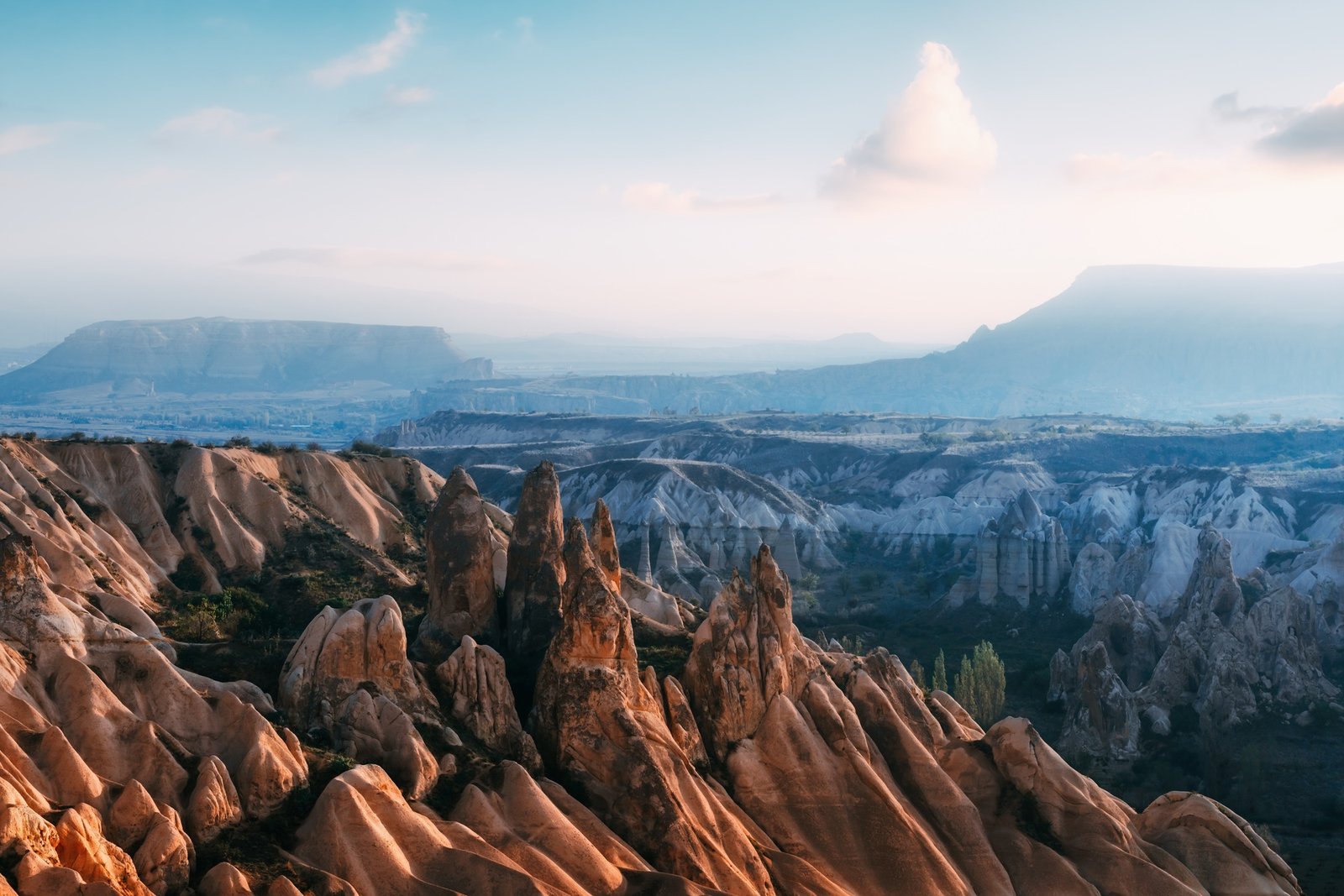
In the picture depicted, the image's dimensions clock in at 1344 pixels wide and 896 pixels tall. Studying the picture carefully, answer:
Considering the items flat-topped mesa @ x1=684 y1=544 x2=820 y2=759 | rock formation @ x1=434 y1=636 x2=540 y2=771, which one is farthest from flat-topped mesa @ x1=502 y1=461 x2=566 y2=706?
flat-topped mesa @ x1=684 y1=544 x2=820 y2=759

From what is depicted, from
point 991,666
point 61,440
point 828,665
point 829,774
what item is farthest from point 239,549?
point 991,666

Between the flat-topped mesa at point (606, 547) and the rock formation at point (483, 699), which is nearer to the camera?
the rock formation at point (483, 699)

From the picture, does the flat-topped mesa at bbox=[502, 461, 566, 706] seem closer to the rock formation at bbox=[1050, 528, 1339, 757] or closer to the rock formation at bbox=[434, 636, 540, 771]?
the rock formation at bbox=[434, 636, 540, 771]

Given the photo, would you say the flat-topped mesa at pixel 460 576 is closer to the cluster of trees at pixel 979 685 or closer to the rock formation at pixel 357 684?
the rock formation at pixel 357 684

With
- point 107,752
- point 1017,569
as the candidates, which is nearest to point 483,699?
point 107,752

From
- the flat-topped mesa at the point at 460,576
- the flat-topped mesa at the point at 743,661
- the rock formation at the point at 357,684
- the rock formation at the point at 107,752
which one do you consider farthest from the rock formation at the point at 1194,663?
the rock formation at the point at 107,752

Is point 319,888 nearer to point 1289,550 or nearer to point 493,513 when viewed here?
point 493,513

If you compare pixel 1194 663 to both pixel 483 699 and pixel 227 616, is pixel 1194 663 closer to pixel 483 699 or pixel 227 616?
pixel 483 699
